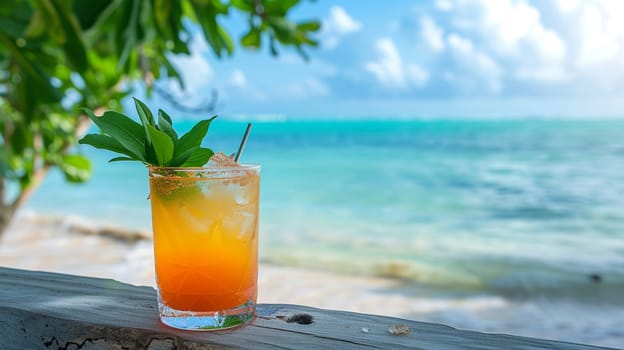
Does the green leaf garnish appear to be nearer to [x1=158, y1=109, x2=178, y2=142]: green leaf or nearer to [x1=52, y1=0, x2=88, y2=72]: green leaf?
[x1=158, y1=109, x2=178, y2=142]: green leaf

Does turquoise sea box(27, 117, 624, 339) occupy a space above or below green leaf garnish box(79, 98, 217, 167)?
above

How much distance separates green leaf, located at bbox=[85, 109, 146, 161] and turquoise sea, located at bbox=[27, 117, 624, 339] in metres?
0.24

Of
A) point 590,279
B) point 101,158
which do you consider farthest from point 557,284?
point 101,158

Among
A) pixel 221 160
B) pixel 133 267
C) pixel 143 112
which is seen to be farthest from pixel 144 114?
pixel 133 267

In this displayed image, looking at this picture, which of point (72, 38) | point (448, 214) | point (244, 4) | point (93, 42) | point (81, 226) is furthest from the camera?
point (448, 214)

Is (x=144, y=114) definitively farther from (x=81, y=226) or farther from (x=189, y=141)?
(x=81, y=226)

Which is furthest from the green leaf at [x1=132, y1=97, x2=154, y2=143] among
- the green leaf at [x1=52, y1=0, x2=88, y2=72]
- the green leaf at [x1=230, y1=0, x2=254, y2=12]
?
the green leaf at [x1=230, y1=0, x2=254, y2=12]

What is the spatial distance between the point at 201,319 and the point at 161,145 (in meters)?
0.18

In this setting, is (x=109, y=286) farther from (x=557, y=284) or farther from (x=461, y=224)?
(x=461, y=224)

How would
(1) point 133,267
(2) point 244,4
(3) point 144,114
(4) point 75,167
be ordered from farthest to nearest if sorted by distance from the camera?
(1) point 133,267 → (4) point 75,167 → (2) point 244,4 → (3) point 144,114

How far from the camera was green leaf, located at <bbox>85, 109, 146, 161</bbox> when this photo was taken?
0.55 m

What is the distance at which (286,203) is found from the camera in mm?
9797

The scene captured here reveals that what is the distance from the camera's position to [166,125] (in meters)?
0.59

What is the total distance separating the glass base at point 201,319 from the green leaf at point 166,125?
173 millimetres
